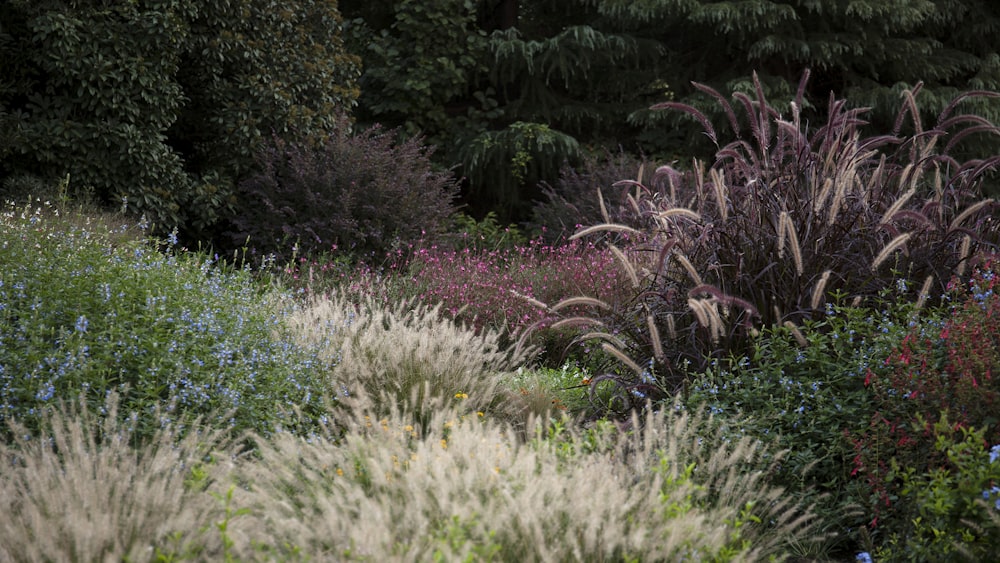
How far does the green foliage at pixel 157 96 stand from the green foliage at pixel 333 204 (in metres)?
0.37

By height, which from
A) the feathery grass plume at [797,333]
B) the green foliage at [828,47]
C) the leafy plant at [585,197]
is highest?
the green foliage at [828,47]

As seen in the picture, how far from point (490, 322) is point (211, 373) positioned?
363 cm

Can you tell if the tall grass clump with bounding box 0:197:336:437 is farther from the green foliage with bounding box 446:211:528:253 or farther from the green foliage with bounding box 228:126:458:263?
the green foliage with bounding box 446:211:528:253

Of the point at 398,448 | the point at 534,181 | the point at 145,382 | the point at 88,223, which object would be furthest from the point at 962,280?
the point at 534,181

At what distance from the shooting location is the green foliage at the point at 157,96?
28.4 feet

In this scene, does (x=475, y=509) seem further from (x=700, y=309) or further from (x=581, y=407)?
(x=581, y=407)

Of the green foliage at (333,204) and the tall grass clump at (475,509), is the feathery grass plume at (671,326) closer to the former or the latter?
the tall grass clump at (475,509)

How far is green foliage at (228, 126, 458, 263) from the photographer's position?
927 centimetres

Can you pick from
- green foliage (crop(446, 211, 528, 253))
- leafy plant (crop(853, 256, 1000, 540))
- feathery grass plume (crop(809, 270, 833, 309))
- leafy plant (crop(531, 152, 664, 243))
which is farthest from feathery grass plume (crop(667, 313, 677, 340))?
green foliage (crop(446, 211, 528, 253))

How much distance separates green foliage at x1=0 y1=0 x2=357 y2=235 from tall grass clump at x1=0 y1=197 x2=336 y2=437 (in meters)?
3.88

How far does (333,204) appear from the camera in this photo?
9328 mm

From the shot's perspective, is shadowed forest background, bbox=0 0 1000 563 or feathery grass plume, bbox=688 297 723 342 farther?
feathery grass plume, bbox=688 297 723 342

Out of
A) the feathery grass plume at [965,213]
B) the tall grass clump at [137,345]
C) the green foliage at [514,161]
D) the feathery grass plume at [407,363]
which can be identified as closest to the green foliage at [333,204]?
the green foliage at [514,161]

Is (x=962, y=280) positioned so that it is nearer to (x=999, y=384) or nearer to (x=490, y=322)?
(x=999, y=384)
